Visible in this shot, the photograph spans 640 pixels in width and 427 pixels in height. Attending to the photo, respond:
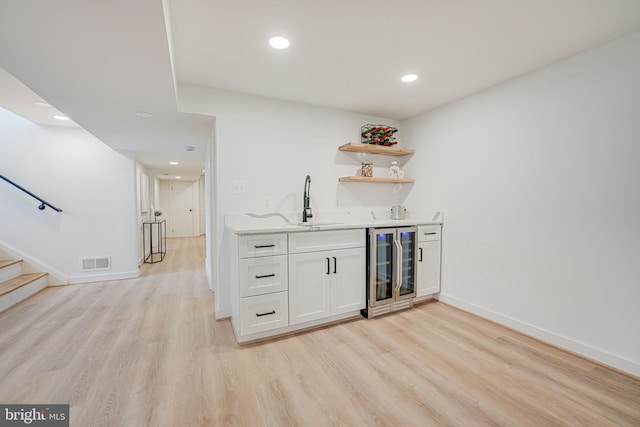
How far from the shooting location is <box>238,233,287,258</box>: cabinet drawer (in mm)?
2154

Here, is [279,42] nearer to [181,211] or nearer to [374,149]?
[374,149]

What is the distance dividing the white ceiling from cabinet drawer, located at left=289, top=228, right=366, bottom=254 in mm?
1410

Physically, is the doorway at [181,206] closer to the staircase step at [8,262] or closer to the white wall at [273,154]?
the staircase step at [8,262]

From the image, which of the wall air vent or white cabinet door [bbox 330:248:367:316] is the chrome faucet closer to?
white cabinet door [bbox 330:248:367:316]

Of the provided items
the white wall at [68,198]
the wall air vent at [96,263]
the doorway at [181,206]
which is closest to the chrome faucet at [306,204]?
the white wall at [68,198]

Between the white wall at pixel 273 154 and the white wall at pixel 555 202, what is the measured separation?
4.03 ft

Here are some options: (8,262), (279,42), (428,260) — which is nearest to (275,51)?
(279,42)

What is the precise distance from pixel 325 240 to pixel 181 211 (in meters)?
8.13

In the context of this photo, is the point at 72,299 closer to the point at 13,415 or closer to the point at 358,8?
the point at 13,415

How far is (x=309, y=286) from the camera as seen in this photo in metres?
2.40

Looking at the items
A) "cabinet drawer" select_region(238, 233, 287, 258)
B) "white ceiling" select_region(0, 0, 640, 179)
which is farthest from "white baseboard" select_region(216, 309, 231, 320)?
"white ceiling" select_region(0, 0, 640, 179)

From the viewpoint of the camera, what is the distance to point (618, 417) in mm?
1450

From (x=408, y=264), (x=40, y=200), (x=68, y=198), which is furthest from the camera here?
(x=68, y=198)

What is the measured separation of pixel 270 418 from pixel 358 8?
2369 millimetres
